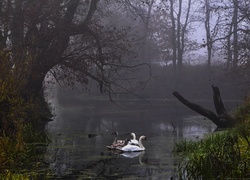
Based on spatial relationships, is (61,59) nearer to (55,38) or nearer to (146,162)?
(55,38)

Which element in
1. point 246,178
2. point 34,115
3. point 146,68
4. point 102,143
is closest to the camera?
point 246,178

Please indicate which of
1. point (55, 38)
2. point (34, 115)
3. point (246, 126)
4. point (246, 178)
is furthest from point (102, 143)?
point (246, 178)

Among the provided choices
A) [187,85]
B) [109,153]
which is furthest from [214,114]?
[187,85]

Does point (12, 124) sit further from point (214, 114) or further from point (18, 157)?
point (214, 114)

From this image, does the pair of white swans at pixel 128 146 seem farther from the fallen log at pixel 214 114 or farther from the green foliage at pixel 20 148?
the fallen log at pixel 214 114

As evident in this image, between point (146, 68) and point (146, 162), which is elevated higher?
point (146, 68)

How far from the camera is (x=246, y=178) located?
865 cm

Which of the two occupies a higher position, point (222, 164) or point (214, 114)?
point (214, 114)

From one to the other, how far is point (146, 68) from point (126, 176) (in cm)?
4692

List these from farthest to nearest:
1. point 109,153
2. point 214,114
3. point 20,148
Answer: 1. point 214,114
2. point 109,153
3. point 20,148

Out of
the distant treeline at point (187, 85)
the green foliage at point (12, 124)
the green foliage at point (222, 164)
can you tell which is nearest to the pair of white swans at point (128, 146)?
the green foliage at point (12, 124)

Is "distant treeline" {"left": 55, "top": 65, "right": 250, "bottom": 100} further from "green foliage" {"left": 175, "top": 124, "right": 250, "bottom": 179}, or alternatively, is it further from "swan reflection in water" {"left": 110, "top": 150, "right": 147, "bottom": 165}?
"green foliage" {"left": 175, "top": 124, "right": 250, "bottom": 179}

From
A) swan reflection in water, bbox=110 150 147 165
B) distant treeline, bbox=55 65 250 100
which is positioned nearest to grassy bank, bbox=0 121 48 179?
swan reflection in water, bbox=110 150 147 165

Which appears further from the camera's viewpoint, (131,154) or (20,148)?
(131,154)
